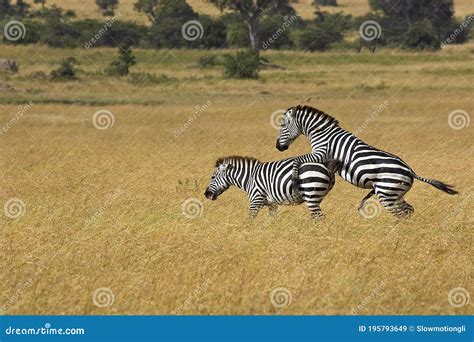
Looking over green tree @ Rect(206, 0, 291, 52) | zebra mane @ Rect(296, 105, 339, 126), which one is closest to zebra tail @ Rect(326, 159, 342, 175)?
zebra mane @ Rect(296, 105, 339, 126)

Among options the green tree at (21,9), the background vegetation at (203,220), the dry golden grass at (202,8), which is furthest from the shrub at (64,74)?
the green tree at (21,9)

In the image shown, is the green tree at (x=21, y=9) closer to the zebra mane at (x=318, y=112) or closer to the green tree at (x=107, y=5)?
the green tree at (x=107, y=5)

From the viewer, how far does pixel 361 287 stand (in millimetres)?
9797

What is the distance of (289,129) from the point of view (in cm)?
1407

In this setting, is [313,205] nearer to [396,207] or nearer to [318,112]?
[396,207]

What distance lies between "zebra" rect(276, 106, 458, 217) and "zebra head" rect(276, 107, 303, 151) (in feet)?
0.64

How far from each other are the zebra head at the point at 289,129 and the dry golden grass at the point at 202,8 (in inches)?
3170

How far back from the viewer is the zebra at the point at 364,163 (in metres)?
12.7

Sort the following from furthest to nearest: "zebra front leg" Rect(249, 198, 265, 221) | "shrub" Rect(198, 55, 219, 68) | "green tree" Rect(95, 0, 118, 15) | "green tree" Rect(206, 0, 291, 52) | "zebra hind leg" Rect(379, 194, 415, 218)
Result: "green tree" Rect(95, 0, 118, 15), "green tree" Rect(206, 0, 291, 52), "shrub" Rect(198, 55, 219, 68), "zebra front leg" Rect(249, 198, 265, 221), "zebra hind leg" Rect(379, 194, 415, 218)

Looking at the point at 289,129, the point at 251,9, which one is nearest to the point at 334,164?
the point at 289,129

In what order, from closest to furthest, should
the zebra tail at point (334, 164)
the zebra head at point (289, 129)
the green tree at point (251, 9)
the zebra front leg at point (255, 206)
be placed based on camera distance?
the zebra tail at point (334, 164)
the zebra front leg at point (255, 206)
the zebra head at point (289, 129)
the green tree at point (251, 9)

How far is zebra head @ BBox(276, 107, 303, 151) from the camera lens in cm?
1397

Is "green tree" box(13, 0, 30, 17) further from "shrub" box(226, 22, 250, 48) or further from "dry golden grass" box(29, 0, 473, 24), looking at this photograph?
"shrub" box(226, 22, 250, 48)

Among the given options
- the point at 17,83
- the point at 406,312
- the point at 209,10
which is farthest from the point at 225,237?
the point at 209,10
